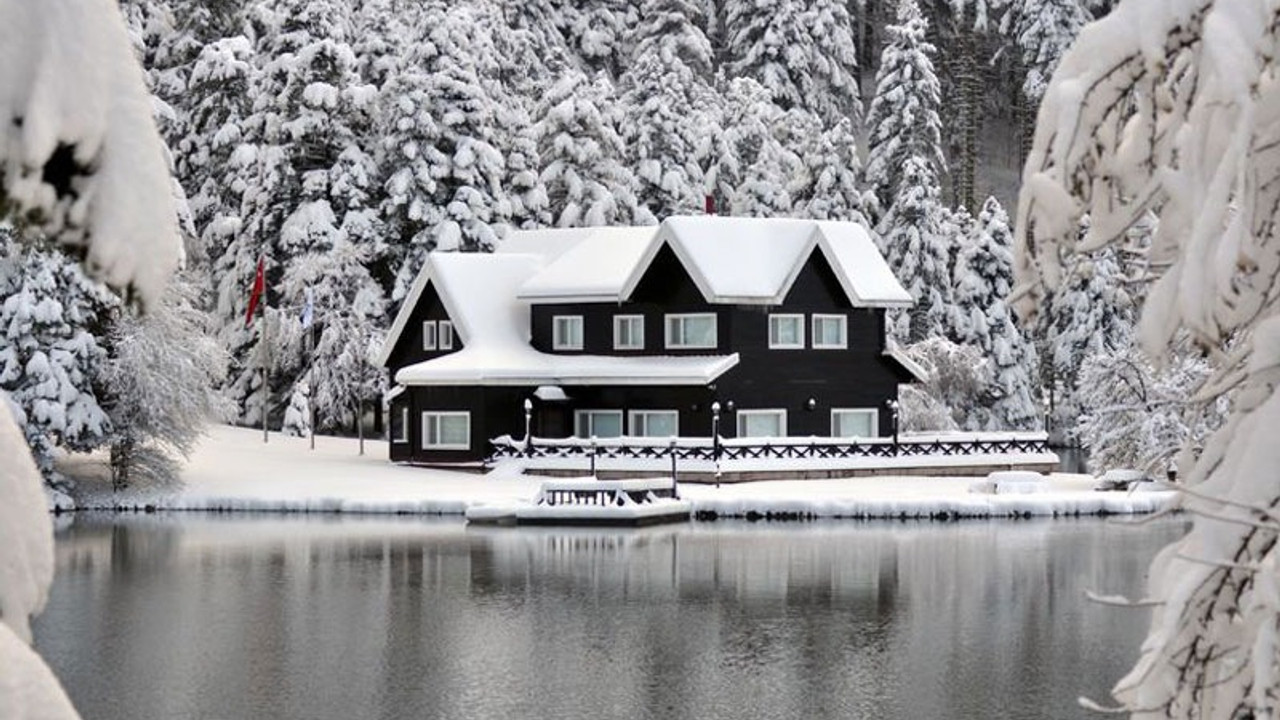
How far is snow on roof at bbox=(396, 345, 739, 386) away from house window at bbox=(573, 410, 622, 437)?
944 mm

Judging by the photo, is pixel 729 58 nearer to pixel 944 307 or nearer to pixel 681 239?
pixel 944 307

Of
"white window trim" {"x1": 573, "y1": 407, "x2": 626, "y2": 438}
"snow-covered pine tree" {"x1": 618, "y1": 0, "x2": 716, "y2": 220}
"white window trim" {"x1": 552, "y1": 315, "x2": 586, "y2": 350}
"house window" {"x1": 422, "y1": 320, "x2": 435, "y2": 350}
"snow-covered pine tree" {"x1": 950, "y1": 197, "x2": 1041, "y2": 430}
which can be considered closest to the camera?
"white window trim" {"x1": 573, "y1": 407, "x2": 626, "y2": 438}

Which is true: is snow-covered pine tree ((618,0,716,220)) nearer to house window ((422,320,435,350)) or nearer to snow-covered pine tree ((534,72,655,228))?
snow-covered pine tree ((534,72,655,228))

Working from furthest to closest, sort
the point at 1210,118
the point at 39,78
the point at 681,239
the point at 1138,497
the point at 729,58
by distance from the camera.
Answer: the point at 729,58
the point at 681,239
the point at 1138,497
the point at 1210,118
the point at 39,78

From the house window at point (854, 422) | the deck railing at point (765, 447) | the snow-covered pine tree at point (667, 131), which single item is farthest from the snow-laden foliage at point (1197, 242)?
the snow-covered pine tree at point (667, 131)

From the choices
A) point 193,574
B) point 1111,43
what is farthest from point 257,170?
point 1111,43

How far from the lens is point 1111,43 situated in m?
4.52

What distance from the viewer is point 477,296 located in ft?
159

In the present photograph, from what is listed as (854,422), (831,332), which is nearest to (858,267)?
(831,332)

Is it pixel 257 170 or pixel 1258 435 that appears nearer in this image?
pixel 1258 435

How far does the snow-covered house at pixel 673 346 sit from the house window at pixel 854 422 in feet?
0.13

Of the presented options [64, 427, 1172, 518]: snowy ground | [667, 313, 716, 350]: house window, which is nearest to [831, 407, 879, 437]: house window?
[64, 427, 1172, 518]: snowy ground

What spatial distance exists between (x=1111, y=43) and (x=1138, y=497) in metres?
37.1

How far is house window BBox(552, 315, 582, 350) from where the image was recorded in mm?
47625
